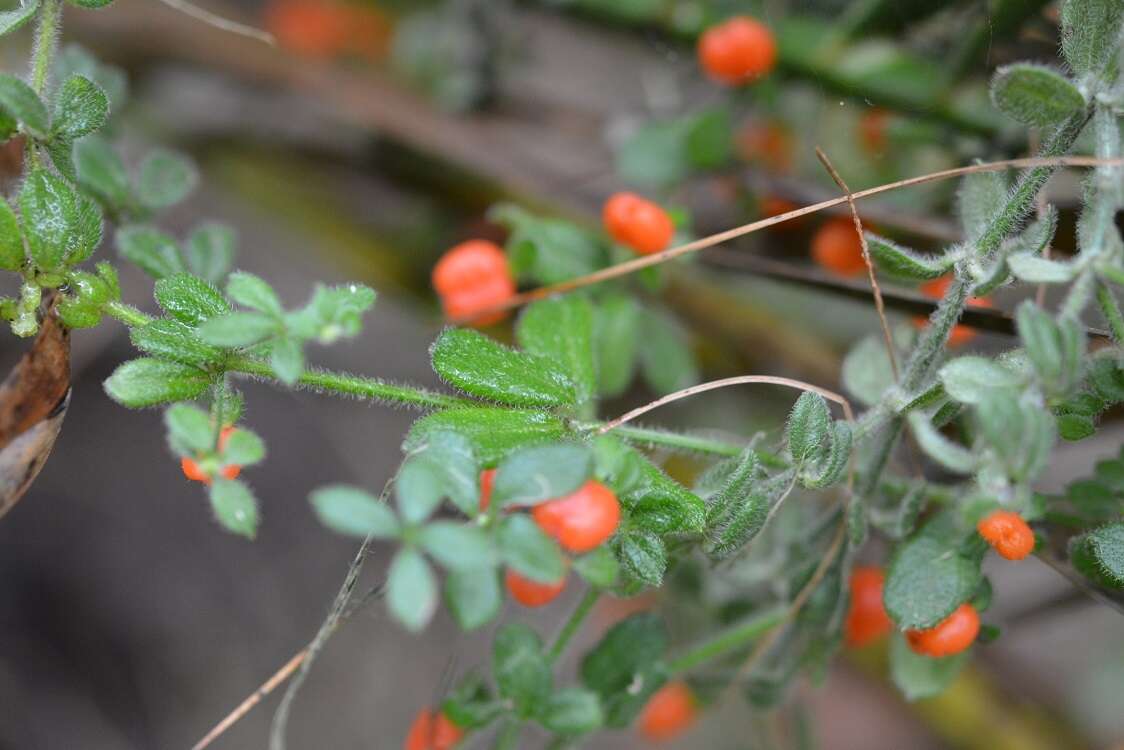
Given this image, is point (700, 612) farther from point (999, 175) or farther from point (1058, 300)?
point (999, 175)

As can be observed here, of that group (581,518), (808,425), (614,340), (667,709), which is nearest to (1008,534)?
(808,425)

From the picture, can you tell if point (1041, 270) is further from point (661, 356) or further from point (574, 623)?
point (661, 356)

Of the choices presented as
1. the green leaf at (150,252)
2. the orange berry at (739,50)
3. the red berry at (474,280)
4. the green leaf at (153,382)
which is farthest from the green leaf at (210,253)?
the orange berry at (739,50)

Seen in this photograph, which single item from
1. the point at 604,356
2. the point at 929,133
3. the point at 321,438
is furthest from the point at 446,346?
the point at 321,438

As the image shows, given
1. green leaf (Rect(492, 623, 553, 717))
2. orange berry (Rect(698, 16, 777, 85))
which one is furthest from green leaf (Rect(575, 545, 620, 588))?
orange berry (Rect(698, 16, 777, 85))

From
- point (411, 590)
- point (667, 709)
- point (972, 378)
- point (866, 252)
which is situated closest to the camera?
point (411, 590)

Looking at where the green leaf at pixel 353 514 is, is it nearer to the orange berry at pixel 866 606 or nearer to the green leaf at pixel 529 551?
the green leaf at pixel 529 551
